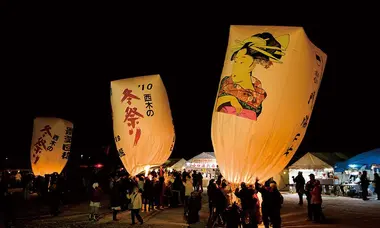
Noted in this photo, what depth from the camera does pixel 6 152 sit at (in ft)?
146

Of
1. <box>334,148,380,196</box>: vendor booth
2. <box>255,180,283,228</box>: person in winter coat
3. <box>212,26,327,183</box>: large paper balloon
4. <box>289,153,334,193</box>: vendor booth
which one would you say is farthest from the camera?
<box>289,153,334,193</box>: vendor booth

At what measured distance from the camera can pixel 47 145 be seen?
21156 mm

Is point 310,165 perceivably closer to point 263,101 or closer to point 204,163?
point 204,163

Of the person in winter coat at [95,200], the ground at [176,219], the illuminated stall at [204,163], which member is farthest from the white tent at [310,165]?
the person in winter coat at [95,200]

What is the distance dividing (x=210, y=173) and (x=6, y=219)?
2225cm

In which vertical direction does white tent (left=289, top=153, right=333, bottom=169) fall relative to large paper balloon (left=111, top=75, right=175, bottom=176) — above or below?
below

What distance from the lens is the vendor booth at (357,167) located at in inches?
868

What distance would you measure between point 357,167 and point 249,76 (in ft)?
52.0

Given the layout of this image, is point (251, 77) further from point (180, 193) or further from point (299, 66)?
point (180, 193)

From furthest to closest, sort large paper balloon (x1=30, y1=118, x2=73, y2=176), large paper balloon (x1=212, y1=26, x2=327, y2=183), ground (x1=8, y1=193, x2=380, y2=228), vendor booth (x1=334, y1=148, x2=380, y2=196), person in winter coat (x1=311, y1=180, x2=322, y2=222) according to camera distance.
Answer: vendor booth (x1=334, y1=148, x2=380, y2=196), large paper balloon (x1=30, y1=118, x2=73, y2=176), person in winter coat (x1=311, y1=180, x2=322, y2=222), ground (x1=8, y1=193, x2=380, y2=228), large paper balloon (x1=212, y1=26, x2=327, y2=183)

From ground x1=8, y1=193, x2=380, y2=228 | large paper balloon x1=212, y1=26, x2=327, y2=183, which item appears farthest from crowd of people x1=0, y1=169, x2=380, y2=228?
large paper balloon x1=212, y1=26, x2=327, y2=183

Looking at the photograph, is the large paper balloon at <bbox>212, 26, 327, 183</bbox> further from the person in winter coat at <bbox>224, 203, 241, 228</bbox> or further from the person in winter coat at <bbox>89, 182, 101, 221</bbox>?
the person in winter coat at <bbox>89, 182, 101, 221</bbox>

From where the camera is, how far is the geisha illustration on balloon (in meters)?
9.54

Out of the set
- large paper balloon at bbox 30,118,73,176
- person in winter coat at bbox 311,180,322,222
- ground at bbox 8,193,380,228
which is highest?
large paper balloon at bbox 30,118,73,176
